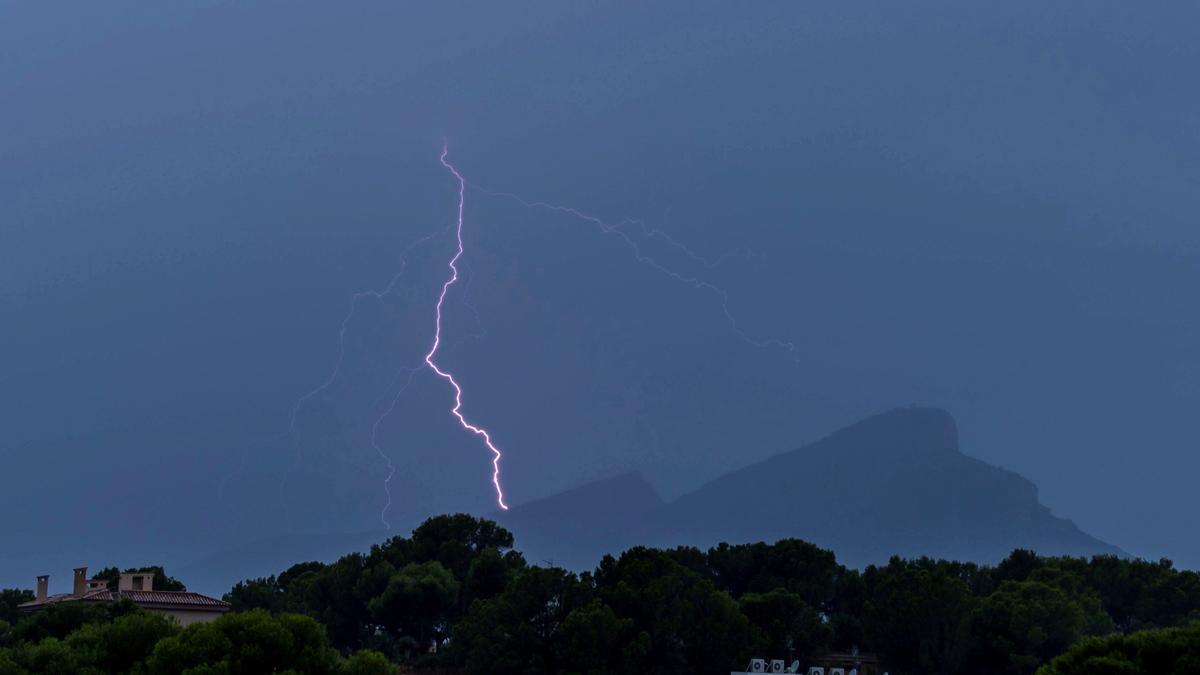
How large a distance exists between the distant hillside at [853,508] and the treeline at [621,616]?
3464 inches

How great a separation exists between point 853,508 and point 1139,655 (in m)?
133

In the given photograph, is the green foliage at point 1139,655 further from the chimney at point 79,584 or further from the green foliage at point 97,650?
the chimney at point 79,584

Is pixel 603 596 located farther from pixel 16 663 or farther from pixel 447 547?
pixel 16 663

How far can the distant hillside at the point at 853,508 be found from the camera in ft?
461

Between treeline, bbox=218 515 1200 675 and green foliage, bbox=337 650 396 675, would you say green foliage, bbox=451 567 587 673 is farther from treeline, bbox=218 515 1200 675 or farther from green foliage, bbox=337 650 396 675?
green foliage, bbox=337 650 396 675

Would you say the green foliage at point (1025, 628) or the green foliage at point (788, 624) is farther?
the green foliage at point (788, 624)

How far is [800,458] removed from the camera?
148 m

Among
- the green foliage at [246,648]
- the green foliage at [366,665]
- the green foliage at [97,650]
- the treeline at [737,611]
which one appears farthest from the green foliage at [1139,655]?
the treeline at [737,611]

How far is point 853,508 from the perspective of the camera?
5896 inches

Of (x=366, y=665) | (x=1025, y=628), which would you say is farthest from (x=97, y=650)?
(x=1025, y=628)

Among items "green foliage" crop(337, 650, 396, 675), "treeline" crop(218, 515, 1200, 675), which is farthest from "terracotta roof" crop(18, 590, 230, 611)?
"green foliage" crop(337, 650, 396, 675)

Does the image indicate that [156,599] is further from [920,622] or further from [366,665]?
[920,622]

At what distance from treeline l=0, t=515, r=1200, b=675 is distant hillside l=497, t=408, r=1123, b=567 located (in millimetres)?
87988

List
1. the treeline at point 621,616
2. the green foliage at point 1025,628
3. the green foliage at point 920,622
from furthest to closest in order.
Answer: the green foliage at point 920,622, the green foliage at point 1025,628, the treeline at point 621,616
